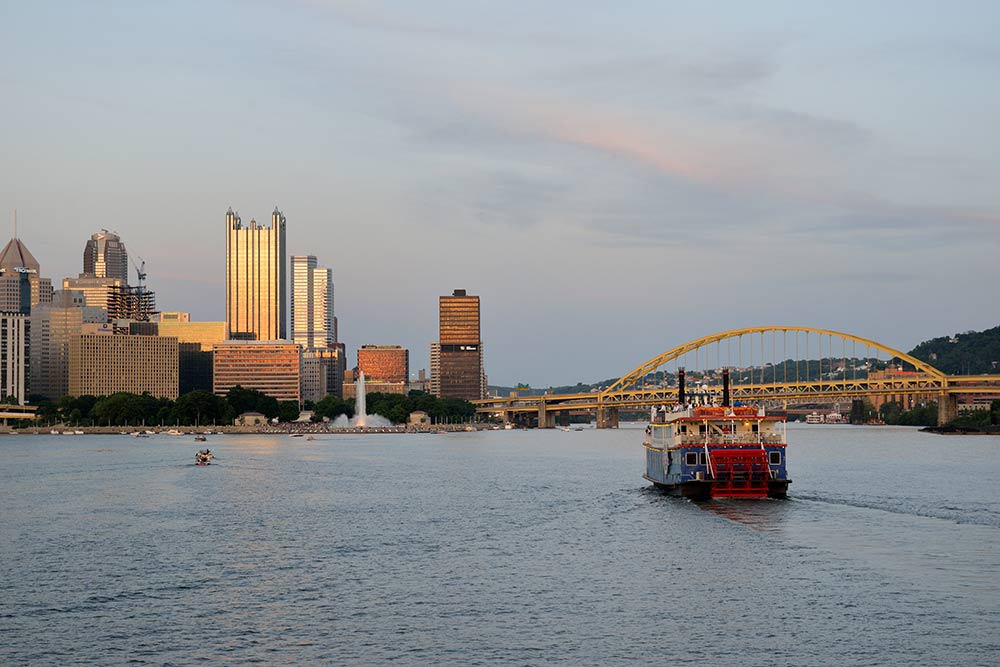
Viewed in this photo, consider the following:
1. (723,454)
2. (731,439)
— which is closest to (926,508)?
(723,454)

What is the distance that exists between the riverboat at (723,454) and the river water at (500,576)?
2.37 m

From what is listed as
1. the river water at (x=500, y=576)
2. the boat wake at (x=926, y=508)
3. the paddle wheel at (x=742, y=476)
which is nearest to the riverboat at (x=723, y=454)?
the paddle wheel at (x=742, y=476)

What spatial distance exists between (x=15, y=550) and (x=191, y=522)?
13.6 metres

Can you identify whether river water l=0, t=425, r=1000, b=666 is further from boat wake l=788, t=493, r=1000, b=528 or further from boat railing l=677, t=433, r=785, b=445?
boat railing l=677, t=433, r=785, b=445

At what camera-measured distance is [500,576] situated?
55719 mm

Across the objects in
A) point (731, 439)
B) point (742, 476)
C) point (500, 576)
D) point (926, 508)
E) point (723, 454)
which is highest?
point (731, 439)

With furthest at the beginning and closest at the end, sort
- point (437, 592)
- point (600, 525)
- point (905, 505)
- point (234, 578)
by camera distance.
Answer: point (905, 505), point (600, 525), point (234, 578), point (437, 592)

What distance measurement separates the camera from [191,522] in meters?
76.6

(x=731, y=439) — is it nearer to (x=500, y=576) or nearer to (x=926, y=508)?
(x=926, y=508)

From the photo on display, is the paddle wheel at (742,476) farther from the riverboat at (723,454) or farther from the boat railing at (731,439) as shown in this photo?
the boat railing at (731,439)

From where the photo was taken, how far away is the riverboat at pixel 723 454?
84.6m

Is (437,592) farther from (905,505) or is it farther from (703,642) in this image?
(905,505)

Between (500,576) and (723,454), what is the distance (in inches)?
1311

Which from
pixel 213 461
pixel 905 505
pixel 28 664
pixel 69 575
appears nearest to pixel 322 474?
pixel 213 461
